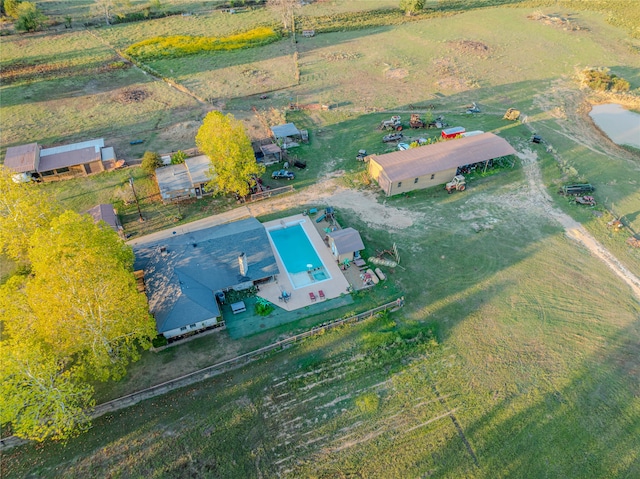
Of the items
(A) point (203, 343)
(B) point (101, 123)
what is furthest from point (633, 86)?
(B) point (101, 123)

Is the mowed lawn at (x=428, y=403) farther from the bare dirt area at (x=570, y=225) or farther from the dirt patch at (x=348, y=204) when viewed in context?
the dirt patch at (x=348, y=204)

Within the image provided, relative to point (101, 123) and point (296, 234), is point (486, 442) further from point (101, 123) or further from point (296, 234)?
point (101, 123)

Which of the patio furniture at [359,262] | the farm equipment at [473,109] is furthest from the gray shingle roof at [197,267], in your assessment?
the farm equipment at [473,109]

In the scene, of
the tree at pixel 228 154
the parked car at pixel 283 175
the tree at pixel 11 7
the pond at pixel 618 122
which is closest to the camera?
the tree at pixel 228 154

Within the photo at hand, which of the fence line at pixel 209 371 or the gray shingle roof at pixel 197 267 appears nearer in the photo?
the fence line at pixel 209 371

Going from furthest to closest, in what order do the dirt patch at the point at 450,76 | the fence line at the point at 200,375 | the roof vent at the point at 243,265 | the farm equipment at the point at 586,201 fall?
1. the dirt patch at the point at 450,76
2. the farm equipment at the point at 586,201
3. the roof vent at the point at 243,265
4. the fence line at the point at 200,375

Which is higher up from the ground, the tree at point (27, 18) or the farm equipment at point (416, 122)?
the tree at point (27, 18)
